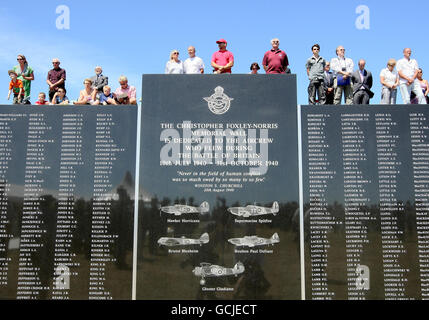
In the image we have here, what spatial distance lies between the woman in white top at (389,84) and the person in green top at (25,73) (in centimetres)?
1025

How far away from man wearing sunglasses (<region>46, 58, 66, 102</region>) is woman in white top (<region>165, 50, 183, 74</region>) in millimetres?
3193

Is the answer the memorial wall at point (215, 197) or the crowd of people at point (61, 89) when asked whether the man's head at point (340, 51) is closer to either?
the memorial wall at point (215, 197)

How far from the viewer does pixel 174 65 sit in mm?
12336

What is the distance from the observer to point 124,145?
11094 millimetres

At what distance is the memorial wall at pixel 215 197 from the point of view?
34.4ft

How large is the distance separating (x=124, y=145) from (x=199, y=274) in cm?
360

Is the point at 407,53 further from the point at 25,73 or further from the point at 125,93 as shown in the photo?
the point at 25,73

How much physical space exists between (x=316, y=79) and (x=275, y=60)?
1.34 m

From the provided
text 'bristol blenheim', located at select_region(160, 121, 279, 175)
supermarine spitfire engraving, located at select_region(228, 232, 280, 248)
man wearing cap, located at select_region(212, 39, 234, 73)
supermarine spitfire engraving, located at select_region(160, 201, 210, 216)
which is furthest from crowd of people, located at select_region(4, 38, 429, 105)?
supermarine spitfire engraving, located at select_region(228, 232, 280, 248)

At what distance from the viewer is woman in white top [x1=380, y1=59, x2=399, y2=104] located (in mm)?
12242

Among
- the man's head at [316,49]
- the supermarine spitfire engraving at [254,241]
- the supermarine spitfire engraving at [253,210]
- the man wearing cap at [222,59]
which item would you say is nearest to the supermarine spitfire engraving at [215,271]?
the supermarine spitfire engraving at [254,241]
